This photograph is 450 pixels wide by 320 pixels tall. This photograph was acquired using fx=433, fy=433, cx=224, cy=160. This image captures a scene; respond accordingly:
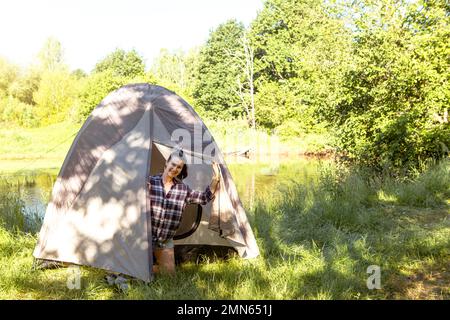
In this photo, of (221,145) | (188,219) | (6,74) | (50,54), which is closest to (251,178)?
(221,145)

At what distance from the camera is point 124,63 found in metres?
40.3

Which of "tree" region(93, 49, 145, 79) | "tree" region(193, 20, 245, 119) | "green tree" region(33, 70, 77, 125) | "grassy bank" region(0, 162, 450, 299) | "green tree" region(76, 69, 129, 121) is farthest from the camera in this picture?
"tree" region(93, 49, 145, 79)

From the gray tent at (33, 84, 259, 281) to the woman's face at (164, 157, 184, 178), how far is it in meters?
0.23

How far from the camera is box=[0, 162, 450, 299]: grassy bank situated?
12.7 ft

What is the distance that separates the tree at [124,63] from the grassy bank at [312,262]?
1358 inches

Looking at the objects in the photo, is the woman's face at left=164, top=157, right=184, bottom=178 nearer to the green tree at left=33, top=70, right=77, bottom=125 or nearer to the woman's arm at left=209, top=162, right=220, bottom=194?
the woman's arm at left=209, top=162, right=220, bottom=194

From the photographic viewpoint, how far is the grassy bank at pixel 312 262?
3867 millimetres

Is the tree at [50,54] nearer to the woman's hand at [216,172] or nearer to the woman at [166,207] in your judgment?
the woman's hand at [216,172]
